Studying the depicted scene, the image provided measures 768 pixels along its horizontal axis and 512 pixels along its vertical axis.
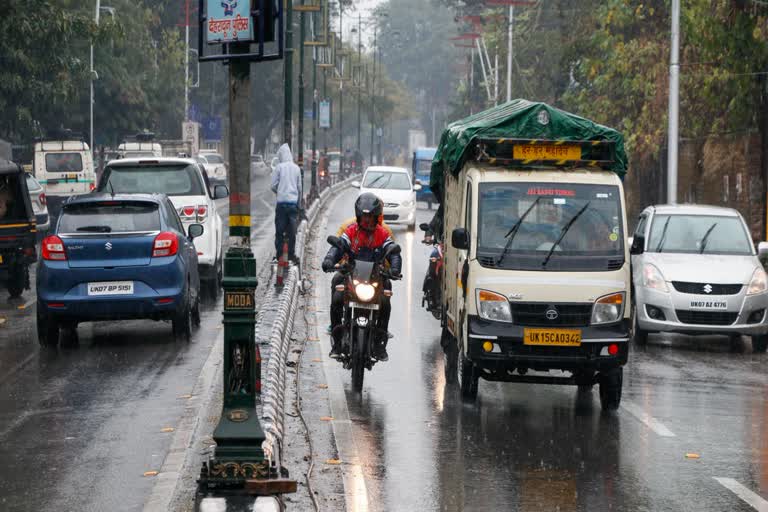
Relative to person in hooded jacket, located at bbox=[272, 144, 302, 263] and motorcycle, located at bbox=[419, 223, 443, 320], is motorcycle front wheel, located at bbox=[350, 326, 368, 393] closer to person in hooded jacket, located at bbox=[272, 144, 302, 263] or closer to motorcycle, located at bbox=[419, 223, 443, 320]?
motorcycle, located at bbox=[419, 223, 443, 320]

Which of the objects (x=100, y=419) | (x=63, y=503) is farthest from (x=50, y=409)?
(x=63, y=503)

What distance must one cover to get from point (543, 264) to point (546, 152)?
1.14 metres

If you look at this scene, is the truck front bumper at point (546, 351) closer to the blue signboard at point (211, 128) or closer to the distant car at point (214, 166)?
the distant car at point (214, 166)

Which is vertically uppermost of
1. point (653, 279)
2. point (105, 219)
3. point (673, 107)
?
point (673, 107)

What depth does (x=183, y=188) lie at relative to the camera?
2011cm

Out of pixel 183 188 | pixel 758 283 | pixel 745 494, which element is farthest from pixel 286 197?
pixel 745 494

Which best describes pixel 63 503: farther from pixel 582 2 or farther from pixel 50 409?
pixel 582 2

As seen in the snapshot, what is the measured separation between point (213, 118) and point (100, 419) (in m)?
73.8

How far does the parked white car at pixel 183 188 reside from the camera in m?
19.4

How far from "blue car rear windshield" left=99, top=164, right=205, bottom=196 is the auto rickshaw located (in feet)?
4.11

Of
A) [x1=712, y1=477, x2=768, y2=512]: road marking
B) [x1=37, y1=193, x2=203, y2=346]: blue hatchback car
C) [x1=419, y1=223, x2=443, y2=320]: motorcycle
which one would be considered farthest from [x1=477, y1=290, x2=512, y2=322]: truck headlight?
[x1=419, y1=223, x2=443, y2=320]: motorcycle

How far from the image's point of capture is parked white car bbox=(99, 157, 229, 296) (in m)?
19.4

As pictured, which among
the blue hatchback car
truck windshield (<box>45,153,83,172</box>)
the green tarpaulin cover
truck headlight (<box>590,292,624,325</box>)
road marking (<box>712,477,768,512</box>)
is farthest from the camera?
truck windshield (<box>45,153,83,172</box>)

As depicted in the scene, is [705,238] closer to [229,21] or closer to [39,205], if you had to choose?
[229,21]
